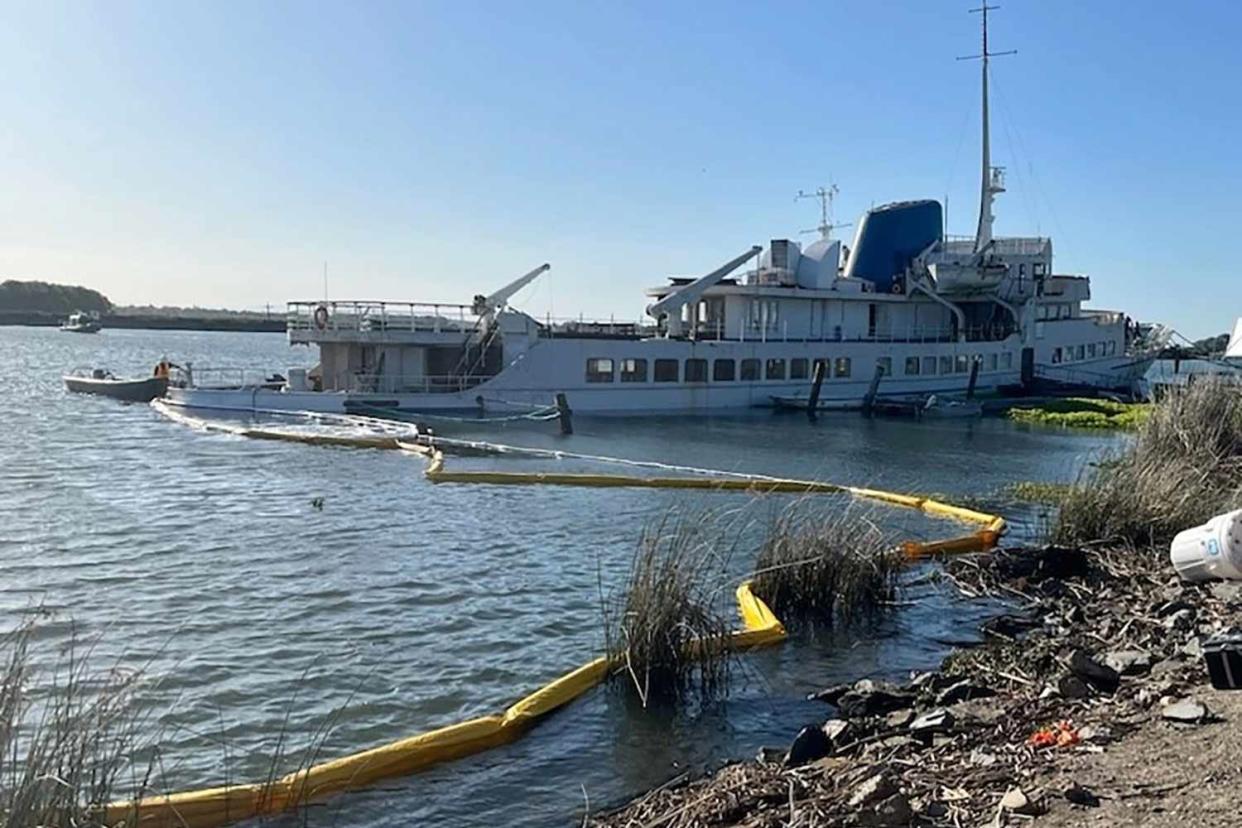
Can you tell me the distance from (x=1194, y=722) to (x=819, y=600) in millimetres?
5371

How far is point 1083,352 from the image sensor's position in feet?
181

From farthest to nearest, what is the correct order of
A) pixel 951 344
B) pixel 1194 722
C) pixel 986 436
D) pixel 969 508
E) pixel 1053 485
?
pixel 951 344
pixel 986 436
pixel 1053 485
pixel 969 508
pixel 1194 722

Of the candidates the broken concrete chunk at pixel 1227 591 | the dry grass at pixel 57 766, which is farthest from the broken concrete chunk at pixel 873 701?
the dry grass at pixel 57 766

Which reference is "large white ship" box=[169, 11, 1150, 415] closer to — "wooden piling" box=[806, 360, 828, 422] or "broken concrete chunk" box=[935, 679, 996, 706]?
"wooden piling" box=[806, 360, 828, 422]

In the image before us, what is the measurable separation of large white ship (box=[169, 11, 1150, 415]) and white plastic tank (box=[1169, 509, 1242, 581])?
27664 mm

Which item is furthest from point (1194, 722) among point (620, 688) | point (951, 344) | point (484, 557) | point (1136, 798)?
point (951, 344)

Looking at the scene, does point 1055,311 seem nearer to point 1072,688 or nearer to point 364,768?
point 1072,688

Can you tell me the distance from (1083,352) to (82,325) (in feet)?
426

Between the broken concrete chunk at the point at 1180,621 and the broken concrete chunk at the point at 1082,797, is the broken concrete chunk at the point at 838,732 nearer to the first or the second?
the broken concrete chunk at the point at 1082,797

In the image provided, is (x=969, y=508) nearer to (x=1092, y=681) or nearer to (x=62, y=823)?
(x=1092, y=681)

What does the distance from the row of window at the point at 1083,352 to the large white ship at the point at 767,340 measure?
0.40ft

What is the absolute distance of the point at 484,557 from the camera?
1469 centimetres

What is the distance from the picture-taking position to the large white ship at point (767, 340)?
3597cm

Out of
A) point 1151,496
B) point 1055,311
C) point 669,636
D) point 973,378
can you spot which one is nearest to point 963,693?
point 669,636
